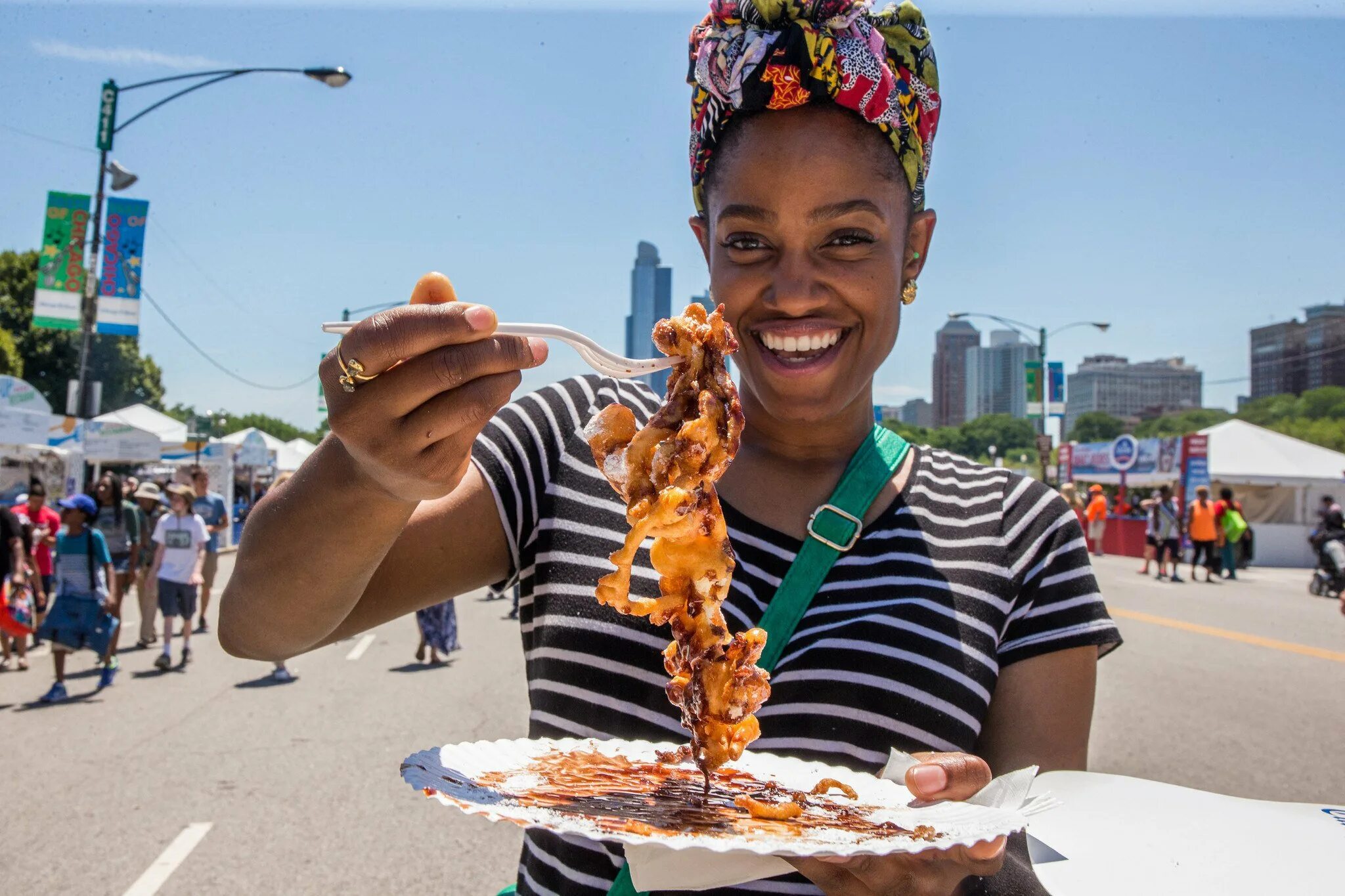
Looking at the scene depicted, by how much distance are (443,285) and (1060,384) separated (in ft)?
121

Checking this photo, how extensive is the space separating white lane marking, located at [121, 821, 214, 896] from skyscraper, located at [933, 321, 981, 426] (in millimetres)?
95231

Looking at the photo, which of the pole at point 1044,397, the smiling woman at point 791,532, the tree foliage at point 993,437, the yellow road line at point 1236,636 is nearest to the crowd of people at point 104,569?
the smiling woman at point 791,532

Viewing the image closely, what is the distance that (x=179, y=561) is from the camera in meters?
11.9

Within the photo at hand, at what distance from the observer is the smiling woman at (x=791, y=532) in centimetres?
184

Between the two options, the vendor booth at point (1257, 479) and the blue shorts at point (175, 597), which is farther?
the vendor booth at point (1257, 479)

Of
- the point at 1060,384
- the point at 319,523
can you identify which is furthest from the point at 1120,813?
the point at 1060,384

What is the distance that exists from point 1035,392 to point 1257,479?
7599 millimetres

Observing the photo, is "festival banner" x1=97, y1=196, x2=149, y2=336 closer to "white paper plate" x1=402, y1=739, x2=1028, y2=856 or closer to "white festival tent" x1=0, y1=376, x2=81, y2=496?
"white festival tent" x1=0, y1=376, x2=81, y2=496

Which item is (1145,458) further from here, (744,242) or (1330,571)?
(744,242)

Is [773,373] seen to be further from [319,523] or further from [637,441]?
[319,523]

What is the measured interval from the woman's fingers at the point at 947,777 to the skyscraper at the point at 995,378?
343ft

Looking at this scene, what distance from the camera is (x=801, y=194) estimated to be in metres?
2.03

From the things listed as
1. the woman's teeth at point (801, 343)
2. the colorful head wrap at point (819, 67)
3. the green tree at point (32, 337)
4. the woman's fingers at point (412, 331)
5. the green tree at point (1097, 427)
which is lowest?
the woman's fingers at point (412, 331)

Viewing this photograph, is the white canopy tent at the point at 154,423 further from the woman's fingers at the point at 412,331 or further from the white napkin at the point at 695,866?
the white napkin at the point at 695,866
